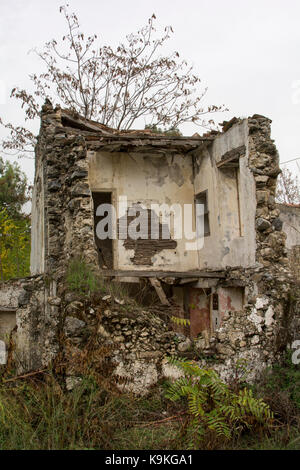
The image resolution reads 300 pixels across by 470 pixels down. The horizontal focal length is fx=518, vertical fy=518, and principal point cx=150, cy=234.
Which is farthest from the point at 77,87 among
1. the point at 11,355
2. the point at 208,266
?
the point at 11,355

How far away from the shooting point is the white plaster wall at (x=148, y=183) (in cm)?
1299

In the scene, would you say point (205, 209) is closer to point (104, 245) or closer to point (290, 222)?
point (104, 245)

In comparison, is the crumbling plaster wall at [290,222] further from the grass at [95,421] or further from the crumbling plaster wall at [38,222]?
the grass at [95,421]

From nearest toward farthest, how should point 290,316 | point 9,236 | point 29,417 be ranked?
point 29,417 < point 290,316 < point 9,236

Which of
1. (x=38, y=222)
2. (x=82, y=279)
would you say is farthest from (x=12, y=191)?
(x=82, y=279)

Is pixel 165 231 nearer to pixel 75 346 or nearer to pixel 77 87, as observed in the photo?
pixel 75 346

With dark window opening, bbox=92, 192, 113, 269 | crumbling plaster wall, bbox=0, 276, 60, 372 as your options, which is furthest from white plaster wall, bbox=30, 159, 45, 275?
dark window opening, bbox=92, 192, 113, 269

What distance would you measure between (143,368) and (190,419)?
1509 mm

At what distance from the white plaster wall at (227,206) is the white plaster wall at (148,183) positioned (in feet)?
1.52

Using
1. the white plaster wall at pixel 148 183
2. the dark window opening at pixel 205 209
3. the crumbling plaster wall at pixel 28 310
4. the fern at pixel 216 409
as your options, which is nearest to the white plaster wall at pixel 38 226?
Answer: the crumbling plaster wall at pixel 28 310

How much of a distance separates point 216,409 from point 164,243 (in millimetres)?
6644

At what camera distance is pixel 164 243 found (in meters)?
13.3

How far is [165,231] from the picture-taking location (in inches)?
524
